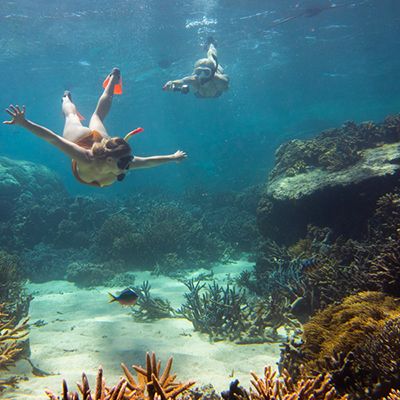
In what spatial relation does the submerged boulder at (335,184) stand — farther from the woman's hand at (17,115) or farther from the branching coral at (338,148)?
the woman's hand at (17,115)

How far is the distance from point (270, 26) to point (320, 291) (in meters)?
25.7

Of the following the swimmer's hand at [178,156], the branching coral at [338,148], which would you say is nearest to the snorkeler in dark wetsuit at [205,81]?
the branching coral at [338,148]

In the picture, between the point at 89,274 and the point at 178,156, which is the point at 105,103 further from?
the point at 89,274

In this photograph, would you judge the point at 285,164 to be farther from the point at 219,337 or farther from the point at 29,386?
the point at 29,386

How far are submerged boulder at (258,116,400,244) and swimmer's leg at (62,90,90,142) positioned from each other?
21.1ft

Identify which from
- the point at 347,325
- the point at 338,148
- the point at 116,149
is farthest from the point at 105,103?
the point at 338,148

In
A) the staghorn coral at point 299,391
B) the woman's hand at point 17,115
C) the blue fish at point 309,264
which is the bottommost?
the staghorn coral at point 299,391

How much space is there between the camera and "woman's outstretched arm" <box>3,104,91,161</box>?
448 centimetres

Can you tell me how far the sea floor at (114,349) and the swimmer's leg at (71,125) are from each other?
3.87 metres

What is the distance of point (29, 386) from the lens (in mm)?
4402

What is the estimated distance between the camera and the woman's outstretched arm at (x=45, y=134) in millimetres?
4484

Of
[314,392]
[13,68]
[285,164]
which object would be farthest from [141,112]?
[314,392]

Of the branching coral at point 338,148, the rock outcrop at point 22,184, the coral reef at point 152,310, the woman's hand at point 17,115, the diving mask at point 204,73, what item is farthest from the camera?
the rock outcrop at point 22,184

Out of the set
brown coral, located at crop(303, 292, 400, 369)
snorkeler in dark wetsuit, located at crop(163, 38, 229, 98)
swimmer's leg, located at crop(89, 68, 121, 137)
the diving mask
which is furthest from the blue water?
brown coral, located at crop(303, 292, 400, 369)
